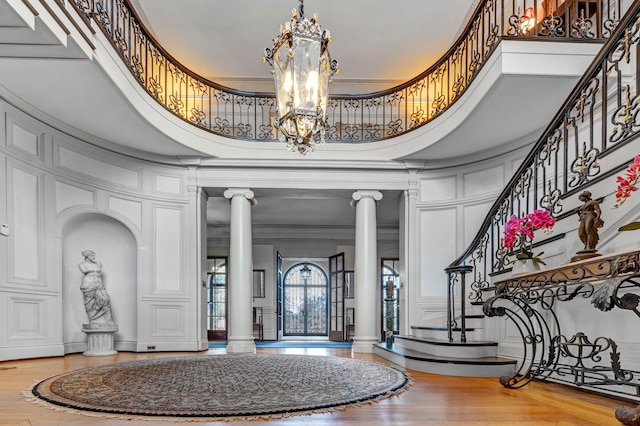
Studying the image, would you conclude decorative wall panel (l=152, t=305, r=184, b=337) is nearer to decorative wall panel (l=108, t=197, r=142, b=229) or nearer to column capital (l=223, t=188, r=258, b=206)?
decorative wall panel (l=108, t=197, r=142, b=229)

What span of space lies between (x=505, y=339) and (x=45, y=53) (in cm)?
545

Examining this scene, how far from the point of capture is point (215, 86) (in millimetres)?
8797

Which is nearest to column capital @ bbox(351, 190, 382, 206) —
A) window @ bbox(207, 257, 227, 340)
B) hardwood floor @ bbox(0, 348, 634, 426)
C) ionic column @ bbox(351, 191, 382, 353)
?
ionic column @ bbox(351, 191, 382, 353)

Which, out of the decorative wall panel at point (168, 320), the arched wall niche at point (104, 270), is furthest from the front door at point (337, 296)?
the arched wall niche at point (104, 270)

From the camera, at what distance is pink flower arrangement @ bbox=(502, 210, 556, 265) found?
4145mm

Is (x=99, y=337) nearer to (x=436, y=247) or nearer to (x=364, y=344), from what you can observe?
(x=364, y=344)

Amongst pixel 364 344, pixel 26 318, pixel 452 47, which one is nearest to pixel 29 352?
pixel 26 318

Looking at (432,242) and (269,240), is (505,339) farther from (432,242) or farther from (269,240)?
(269,240)

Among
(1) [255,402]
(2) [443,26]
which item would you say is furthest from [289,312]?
(1) [255,402]

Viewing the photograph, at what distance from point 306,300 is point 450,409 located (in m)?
16.1

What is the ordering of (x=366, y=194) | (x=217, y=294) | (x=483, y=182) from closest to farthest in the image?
(x=483, y=182)
(x=366, y=194)
(x=217, y=294)

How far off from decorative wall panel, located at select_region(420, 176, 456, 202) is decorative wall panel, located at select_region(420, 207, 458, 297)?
21 centimetres

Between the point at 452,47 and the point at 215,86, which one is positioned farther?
the point at 215,86

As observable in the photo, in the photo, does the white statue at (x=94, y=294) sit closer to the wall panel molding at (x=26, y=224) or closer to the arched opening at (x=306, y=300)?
the wall panel molding at (x=26, y=224)
